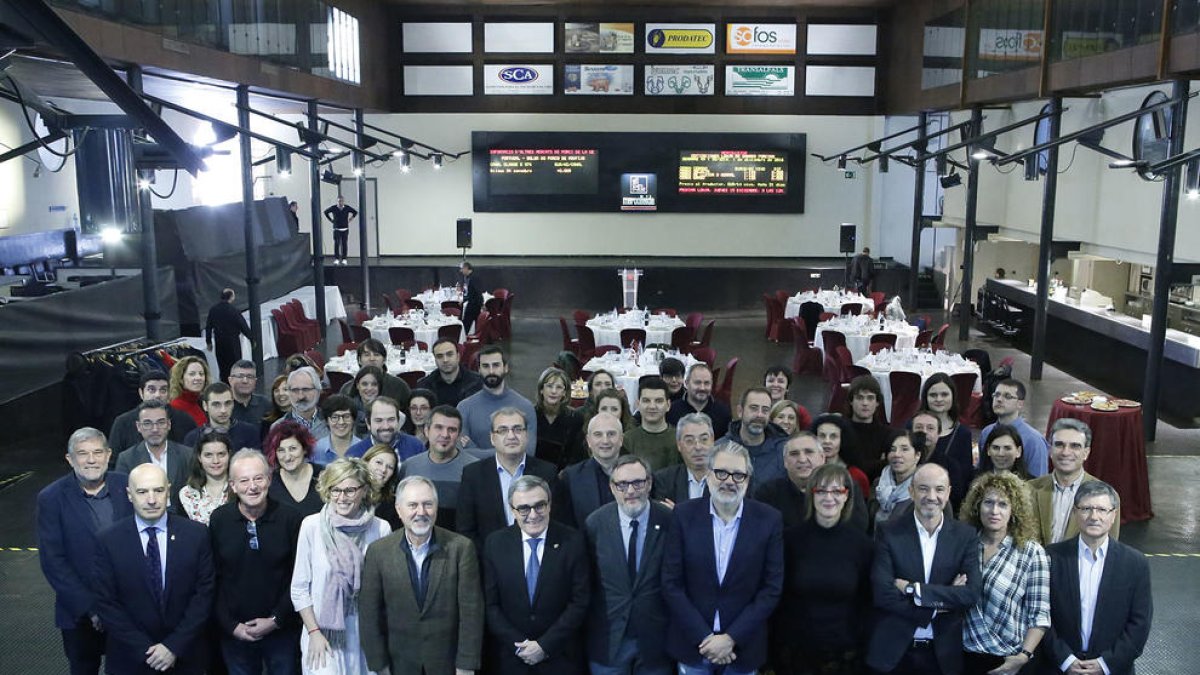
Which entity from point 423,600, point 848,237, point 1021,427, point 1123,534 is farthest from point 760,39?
point 423,600

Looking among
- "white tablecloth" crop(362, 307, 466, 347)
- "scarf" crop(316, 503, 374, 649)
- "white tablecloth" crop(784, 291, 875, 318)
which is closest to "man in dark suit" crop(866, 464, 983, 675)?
"scarf" crop(316, 503, 374, 649)

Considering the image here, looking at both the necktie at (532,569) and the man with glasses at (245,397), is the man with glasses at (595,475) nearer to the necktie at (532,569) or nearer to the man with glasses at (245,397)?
the necktie at (532,569)

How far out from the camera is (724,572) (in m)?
4.61

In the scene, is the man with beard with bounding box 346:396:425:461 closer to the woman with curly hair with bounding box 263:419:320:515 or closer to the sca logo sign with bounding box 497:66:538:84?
the woman with curly hair with bounding box 263:419:320:515

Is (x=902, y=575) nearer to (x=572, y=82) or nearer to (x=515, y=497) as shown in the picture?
(x=515, y=497)

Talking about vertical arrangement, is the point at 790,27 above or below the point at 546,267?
above

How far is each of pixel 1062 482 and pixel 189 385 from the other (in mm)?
5451

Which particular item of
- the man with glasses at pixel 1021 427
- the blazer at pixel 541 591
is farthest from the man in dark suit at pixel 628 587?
the man with glasses at pixel 1021 427

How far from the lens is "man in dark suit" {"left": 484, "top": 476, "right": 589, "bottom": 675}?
456 centimetres

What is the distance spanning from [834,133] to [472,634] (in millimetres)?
20832

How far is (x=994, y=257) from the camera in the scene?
19.8 metres

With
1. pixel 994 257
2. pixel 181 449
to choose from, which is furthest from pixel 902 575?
pixel 994 257

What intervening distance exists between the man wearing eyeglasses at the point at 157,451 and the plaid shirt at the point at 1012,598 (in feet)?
13.3

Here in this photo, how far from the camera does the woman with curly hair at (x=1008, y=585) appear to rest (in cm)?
452
